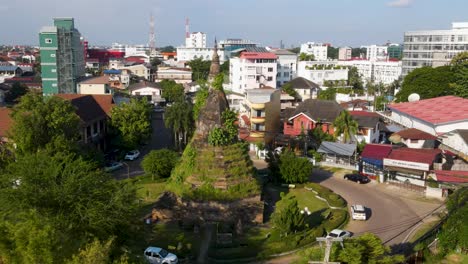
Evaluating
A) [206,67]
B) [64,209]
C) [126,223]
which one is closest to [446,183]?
[126,223]

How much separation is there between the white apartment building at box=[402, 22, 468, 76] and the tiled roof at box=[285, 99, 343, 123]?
54.0 m

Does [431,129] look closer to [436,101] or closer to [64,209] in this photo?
[436,101]

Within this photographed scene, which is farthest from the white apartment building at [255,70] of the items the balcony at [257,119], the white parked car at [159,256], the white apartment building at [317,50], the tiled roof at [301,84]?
the white apartment building at [317,50]

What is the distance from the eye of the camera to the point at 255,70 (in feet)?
309

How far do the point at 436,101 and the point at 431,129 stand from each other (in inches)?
546

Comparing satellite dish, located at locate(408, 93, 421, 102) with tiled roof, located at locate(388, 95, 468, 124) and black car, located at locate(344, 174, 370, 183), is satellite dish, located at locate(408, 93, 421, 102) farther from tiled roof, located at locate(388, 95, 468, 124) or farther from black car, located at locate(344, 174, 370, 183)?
black car, located at locate(344, 174, 370, 183)

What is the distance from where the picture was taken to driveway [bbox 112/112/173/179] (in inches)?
1968

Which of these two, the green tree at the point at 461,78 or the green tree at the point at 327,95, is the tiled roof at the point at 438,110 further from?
the green tree at the point at 327,95

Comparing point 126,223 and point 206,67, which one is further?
point 206,67

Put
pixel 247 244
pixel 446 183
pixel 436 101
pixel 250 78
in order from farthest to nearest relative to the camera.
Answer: pixel 250 78 < pixel 436 101 < pixel 446 183 < pixel 247 244

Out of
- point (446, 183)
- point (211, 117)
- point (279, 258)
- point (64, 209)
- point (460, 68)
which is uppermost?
point (460, 68)

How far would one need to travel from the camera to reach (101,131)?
5838 cm

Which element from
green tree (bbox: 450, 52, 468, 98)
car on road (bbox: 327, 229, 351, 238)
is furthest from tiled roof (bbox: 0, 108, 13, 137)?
green tree (bbox: 450, 52, 468, 98)

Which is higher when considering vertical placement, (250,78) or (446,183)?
(250,78)
